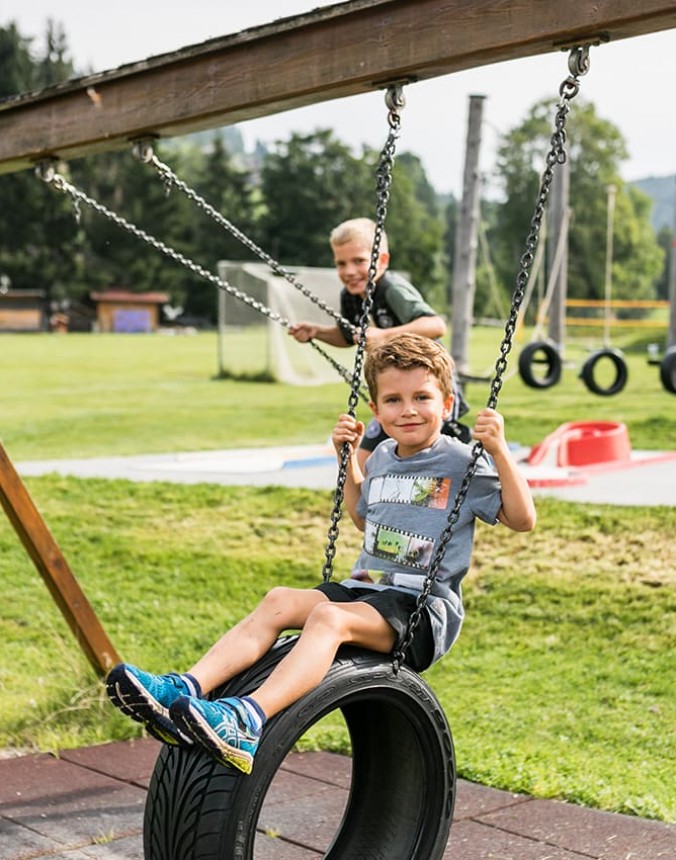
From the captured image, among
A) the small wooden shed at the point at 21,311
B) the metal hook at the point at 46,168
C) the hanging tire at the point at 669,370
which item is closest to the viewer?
the metal hook at the point at 46,168

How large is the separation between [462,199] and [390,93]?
1110cm

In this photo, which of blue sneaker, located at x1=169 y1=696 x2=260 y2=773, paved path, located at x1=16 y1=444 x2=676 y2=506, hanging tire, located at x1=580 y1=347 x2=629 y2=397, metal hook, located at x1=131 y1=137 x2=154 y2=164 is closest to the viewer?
blue sneaker, located at x1=169 y1=696 x2=260 y2=773

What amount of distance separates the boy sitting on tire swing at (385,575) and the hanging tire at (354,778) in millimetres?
55

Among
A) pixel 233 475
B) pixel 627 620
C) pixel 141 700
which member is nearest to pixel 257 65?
pixel 141 700

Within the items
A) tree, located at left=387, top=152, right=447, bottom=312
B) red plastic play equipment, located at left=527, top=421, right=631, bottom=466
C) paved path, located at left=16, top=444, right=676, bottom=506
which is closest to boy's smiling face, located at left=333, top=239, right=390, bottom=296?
paved path, located at left=16, top=444, right=676, bottom=506

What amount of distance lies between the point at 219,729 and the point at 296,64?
6.89 ft

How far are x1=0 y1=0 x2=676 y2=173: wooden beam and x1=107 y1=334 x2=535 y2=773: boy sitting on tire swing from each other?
32.5 inches

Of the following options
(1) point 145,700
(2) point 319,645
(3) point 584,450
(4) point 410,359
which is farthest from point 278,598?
(3) point 584,450

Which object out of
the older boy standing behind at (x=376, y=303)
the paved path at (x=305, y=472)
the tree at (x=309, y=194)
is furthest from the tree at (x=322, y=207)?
the older boy standing behind at (x=376, y=303)

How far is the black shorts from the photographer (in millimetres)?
3129

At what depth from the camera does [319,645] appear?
2951 millimetres

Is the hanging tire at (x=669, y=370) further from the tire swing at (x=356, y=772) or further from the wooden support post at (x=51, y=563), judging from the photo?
the tire swing at (x=356, y=772)

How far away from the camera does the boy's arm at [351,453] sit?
11.3 ft

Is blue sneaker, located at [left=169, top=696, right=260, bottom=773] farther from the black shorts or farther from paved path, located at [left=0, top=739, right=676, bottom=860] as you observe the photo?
paved path, located at [left=0, top=739, right=676, bottom=860]
